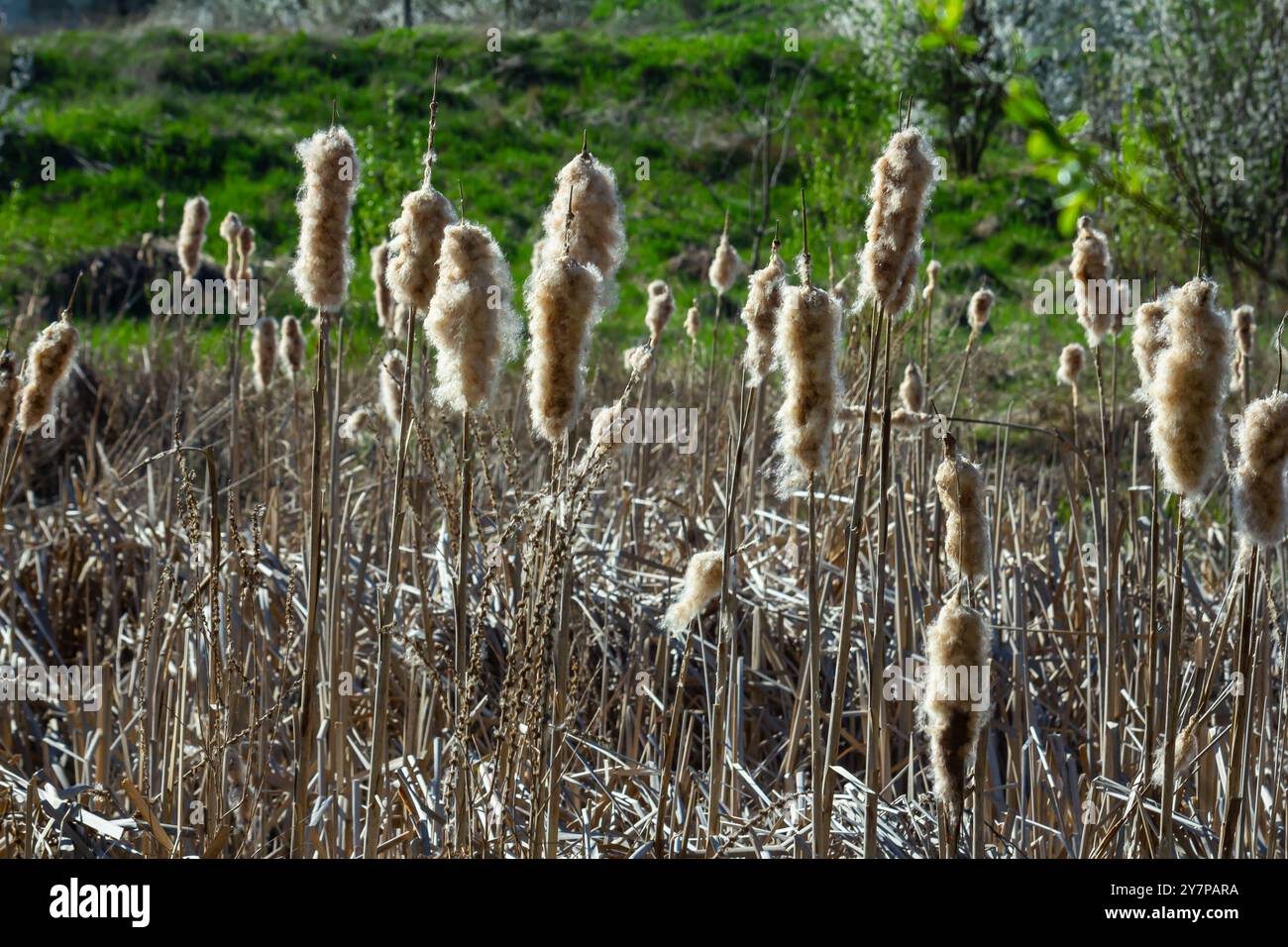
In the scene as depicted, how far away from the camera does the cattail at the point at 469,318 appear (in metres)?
1.50

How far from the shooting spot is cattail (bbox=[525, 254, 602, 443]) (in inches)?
57.2

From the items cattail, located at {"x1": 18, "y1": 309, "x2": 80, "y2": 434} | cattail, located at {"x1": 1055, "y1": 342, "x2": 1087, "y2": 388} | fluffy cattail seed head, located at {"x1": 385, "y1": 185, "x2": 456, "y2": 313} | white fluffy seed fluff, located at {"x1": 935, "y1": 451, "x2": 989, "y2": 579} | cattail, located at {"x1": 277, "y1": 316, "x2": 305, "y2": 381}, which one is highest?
cattail, located at {"x1": 277, "y1": 316, "x2": 305, "y2": 381}

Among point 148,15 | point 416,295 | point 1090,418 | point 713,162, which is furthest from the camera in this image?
point 148,15

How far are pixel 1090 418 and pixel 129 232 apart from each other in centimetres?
1056

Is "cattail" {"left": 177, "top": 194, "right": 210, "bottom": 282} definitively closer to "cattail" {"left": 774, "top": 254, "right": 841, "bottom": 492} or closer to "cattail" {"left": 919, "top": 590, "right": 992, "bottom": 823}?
"cattail" {"left": 774, "top": 254, "right": 841, "bottom": 492}

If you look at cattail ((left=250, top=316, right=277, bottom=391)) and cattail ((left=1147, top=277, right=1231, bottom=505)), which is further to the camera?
cattail ((left=250, top=316, right=277, bottom=391))

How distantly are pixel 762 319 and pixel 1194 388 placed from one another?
62 cm

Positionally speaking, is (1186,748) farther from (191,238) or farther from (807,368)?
(191,238)

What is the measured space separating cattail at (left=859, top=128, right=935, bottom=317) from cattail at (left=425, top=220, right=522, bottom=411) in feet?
1.40

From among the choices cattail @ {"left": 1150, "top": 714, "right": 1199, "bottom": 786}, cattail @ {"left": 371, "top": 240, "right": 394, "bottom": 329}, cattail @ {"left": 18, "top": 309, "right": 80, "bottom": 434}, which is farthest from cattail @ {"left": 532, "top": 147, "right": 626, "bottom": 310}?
cattail @ {"left": 371, "top": 240, "right": 394, "bottom": 329}

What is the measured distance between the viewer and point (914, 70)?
57.4 ft

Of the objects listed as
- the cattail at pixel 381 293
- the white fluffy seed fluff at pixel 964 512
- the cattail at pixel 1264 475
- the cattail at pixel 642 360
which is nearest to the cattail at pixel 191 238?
the cattail at pixel 381 293
